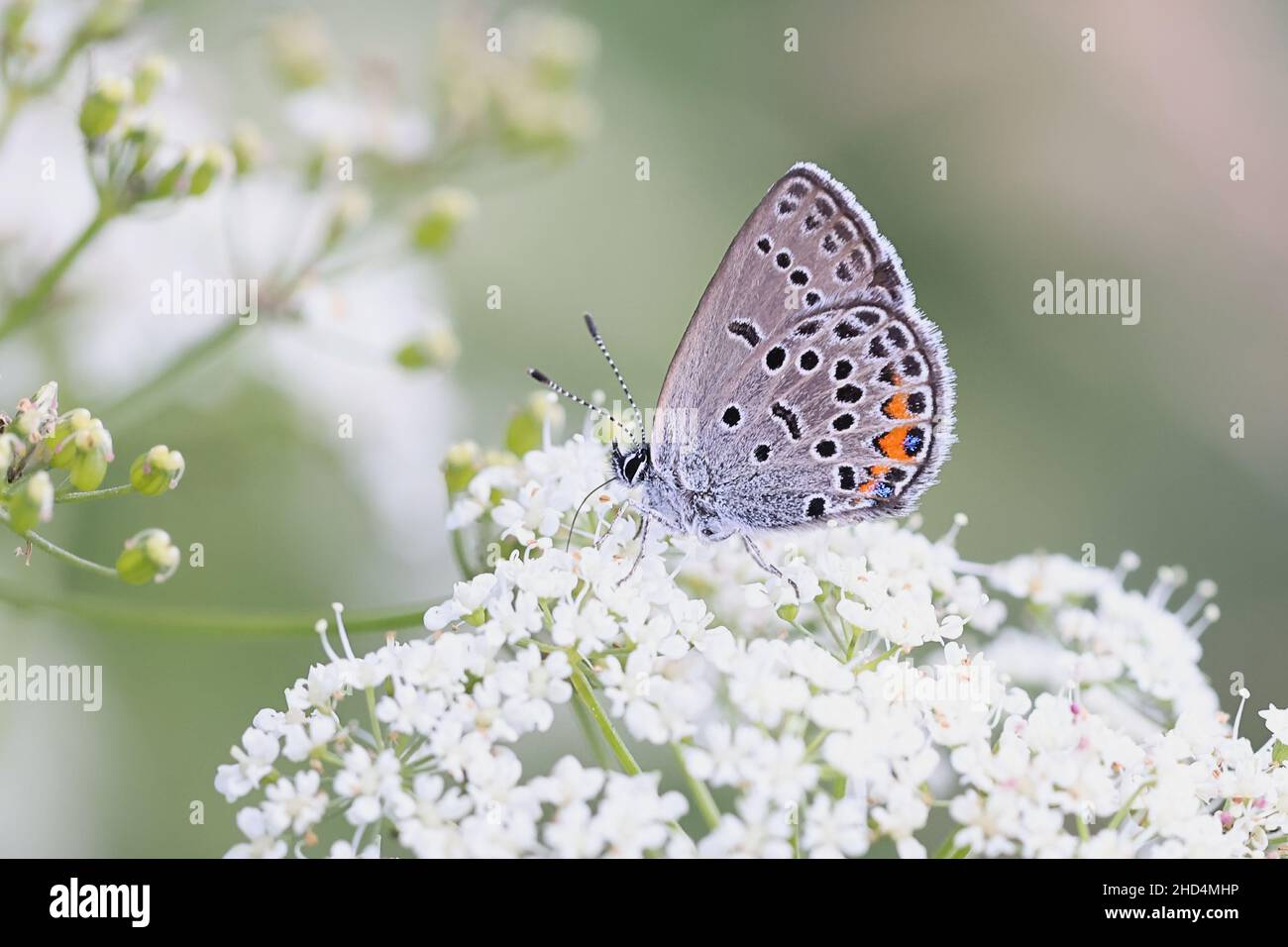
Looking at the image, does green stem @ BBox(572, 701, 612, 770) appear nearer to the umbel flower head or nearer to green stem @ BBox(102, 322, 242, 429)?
the umbel flower head

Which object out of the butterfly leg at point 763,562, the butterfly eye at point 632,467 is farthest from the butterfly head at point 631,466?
the butterfly leg at point 763,562

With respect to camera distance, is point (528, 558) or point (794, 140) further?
point (794, 140)

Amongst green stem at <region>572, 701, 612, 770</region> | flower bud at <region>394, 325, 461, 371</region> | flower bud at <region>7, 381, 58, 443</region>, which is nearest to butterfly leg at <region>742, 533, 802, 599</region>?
green stem at <region>572, 701, 612, 770</region>

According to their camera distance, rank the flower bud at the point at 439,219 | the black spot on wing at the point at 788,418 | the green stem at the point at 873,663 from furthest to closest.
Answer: the flower bud at the point at 439,219 → the black spot on wing at the point at 788,418 → the green stem at the point at 873,663

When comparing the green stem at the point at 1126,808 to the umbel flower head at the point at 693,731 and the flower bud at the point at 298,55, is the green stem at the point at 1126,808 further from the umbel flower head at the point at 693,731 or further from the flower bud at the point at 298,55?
the flower bud at the point at 298,55
